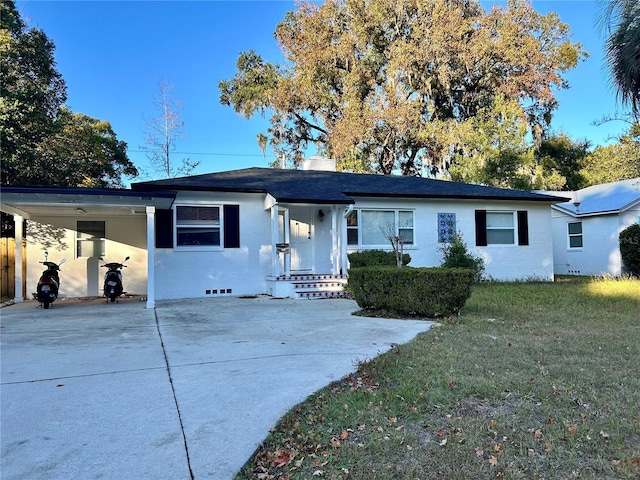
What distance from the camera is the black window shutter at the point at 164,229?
1111 centimetres

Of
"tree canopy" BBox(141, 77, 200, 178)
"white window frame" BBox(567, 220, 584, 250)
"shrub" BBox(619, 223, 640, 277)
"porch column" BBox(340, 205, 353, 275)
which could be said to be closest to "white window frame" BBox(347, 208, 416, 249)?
"porch column" BBox(340, 205, 353, 275)

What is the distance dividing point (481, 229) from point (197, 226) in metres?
9.04

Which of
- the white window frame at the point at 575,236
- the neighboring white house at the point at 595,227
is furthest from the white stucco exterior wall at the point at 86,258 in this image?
the white window frame at the point at 575,236

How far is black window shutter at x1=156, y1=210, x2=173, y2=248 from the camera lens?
438 inches

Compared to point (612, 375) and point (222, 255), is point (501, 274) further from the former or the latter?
point (612, 375)

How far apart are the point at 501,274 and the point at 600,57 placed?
9718 mm

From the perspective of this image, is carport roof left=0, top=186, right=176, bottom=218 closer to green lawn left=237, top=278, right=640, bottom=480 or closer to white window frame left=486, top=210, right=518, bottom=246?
green lawn left=237, top=278, right=640, bottom=480

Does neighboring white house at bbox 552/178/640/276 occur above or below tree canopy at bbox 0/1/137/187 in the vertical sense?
below

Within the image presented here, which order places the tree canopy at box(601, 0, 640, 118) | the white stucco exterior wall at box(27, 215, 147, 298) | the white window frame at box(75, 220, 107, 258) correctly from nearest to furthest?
the tree canopy at box(601, 0, 640, 118) → the white stucco exterior wall at box(27, 215, 147, 298) → the white window frame at box(75, 220, 107, 258)

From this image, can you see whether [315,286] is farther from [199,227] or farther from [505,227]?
[505,227]

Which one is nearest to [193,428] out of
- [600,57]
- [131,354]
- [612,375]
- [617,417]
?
[131,354]

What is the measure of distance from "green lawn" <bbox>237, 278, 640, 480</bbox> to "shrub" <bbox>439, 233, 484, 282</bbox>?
7.57 metres

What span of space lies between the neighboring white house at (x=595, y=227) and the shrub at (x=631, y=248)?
0.31 m

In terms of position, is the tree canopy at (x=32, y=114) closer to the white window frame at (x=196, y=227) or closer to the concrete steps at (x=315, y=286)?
the white window frame at (x=196, y=227)
